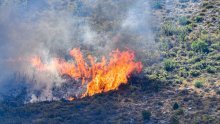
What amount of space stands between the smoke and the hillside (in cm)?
330

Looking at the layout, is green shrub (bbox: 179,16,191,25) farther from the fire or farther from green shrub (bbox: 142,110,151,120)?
green shrub (bbox: 142,110,151,120)

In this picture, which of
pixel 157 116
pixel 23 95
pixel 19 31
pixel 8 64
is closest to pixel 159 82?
pixel 157 116

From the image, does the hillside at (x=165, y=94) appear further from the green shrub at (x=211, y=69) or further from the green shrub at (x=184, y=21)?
the green shrub at (x=184, y=21)

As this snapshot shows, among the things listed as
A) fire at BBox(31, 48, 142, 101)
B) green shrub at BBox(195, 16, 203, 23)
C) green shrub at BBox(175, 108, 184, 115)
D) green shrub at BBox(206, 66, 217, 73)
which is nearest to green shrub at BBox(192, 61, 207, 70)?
green shrub at BBox(206, 66, 217, 73)

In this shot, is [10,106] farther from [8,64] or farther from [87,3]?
[87,3]

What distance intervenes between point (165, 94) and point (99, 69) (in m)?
10.3

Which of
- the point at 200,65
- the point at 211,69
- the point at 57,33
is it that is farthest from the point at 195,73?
the point at 57,33

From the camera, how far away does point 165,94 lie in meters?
51.9

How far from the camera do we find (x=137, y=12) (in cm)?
7456

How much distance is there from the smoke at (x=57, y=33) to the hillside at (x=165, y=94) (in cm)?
330

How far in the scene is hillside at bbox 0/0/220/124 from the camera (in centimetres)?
4696

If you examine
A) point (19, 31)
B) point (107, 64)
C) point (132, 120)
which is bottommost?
point (132, 120)

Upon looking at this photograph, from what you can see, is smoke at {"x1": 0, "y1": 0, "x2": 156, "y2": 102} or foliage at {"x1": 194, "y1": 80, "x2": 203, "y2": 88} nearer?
foliage at {"x1": 194, "y1": 80, "x2": 203, "y2": 88}

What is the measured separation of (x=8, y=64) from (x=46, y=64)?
A: 505 centimetres
